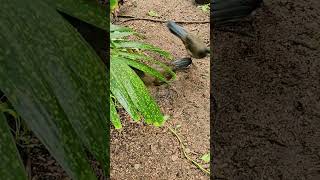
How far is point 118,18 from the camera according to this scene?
2.06 metres

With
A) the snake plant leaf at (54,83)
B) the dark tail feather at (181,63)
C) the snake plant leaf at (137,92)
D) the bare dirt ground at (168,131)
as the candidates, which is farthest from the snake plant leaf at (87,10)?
the dark tail feather at (181,63)

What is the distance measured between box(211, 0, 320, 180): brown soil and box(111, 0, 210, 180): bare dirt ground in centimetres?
6

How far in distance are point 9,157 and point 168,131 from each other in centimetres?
152

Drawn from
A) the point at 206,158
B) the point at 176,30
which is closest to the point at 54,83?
the point at 206,158

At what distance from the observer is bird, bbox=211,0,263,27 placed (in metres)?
2.04

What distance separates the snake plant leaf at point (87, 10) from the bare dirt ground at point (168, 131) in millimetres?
1267

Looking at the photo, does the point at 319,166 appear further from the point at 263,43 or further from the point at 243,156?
the point at 263,43

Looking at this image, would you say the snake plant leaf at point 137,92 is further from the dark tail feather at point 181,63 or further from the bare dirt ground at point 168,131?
the dark tail feather at point 181,63

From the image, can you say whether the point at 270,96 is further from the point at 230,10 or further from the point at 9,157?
the point at 9,157

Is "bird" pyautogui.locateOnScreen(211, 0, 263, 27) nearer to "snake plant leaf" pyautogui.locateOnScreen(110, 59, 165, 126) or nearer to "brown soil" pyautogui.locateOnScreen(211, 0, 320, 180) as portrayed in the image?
"brown soil" pyautogui.locateOnScreen(211, 0, 320, 180)

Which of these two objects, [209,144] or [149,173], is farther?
[209,144]

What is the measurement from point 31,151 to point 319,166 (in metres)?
0.90

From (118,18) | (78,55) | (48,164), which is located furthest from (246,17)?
(78,55)

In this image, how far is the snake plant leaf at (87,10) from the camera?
0.35 meters
